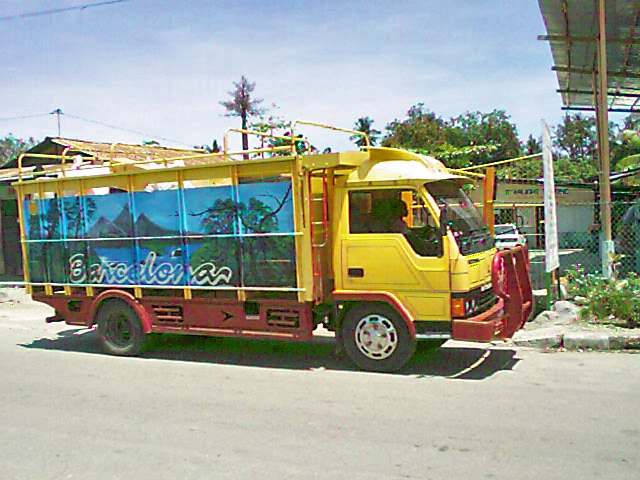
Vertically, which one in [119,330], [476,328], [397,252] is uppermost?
[397,252]

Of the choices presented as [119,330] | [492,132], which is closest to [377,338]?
[119,330]

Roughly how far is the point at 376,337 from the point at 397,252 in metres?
1.06

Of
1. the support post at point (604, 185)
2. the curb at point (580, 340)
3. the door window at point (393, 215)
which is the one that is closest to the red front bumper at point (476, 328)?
the door window at point (393, 215)

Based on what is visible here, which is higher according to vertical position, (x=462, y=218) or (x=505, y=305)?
(x=462, y=218)

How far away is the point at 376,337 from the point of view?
763 centimetres

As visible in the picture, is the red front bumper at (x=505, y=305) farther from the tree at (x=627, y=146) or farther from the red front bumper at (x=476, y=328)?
the tree at (x=627, y=146)

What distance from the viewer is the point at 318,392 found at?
22.7ft

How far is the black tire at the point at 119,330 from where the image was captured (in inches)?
363

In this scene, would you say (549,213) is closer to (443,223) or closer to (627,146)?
(443,223)

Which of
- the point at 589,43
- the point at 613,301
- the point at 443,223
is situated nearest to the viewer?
the point at 443,223

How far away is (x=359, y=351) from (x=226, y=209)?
96.7 inches

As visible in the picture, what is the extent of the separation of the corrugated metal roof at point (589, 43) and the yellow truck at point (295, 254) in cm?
691

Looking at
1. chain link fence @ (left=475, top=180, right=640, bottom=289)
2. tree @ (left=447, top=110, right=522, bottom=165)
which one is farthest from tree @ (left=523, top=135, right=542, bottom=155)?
chain link fence @ (left=475, top=180, right=640, bottom=289)

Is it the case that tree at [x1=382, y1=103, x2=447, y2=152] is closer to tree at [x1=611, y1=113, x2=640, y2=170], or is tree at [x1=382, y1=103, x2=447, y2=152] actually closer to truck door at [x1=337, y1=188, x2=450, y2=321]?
tree at [x1=611, y1=113, x2=640, y2=170]
